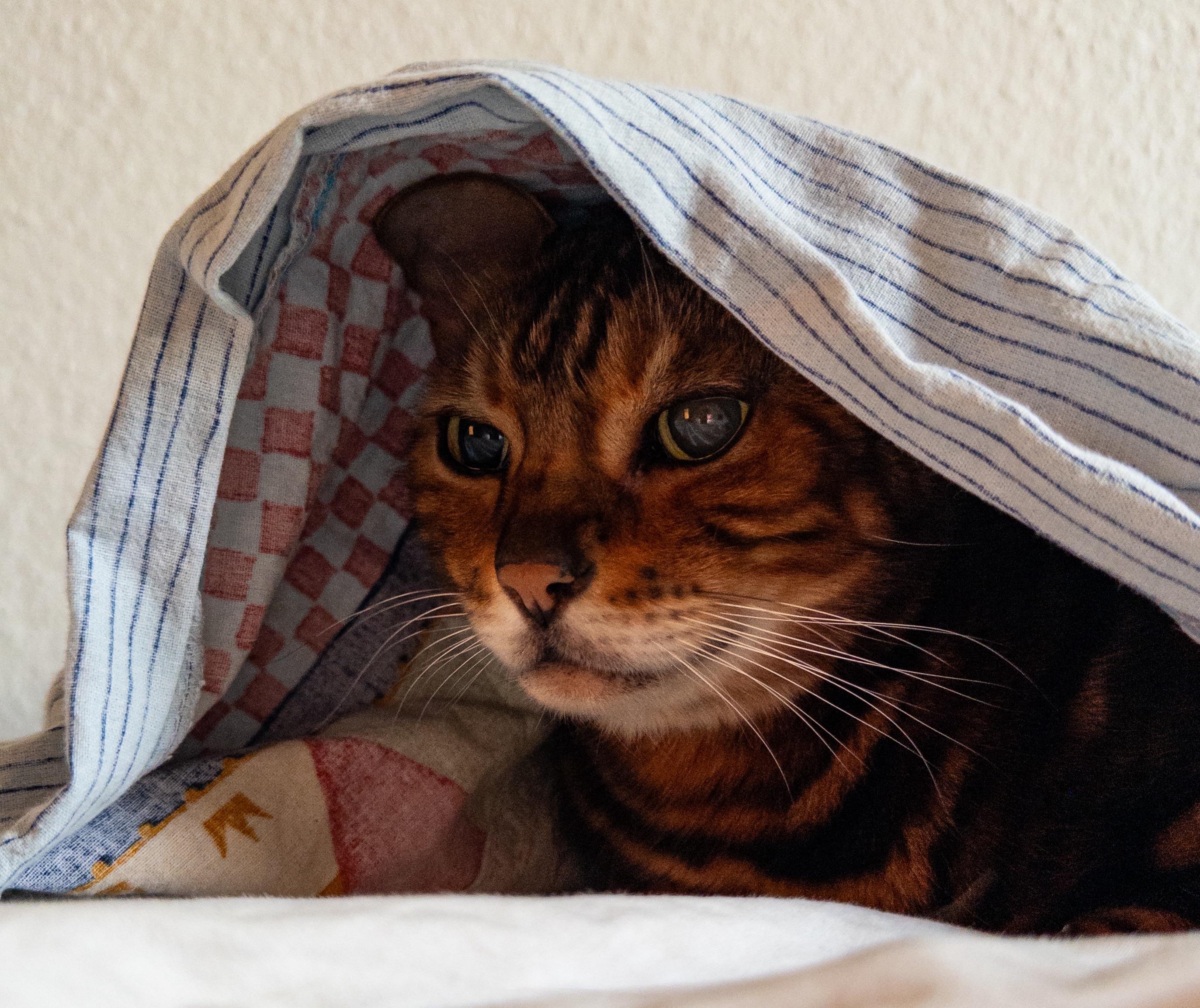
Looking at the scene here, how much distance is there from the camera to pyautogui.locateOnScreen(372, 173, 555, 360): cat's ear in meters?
0.80

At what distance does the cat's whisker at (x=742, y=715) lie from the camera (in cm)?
72

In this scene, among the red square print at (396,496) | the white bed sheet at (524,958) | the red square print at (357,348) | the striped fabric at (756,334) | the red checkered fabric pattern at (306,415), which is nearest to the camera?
the white bed sheet at (524,958)

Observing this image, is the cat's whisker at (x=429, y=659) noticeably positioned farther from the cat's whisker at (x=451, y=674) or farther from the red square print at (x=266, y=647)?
the red square print at (x=266, y=647)

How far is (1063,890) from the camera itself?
26.7 inches

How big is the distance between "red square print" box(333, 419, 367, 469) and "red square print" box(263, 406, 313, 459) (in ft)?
0.39

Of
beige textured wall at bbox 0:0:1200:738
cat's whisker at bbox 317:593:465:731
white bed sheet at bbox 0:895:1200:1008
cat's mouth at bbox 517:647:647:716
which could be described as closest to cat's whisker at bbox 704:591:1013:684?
cat's mouth at bbox 517:647:647:716

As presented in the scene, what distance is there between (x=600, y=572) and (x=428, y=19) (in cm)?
78

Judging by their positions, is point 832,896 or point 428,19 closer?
point 832,896

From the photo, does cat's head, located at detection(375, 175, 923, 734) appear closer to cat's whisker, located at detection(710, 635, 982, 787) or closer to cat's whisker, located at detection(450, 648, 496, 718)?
cat's whisker, located at detection(710, 635, 982, 787)

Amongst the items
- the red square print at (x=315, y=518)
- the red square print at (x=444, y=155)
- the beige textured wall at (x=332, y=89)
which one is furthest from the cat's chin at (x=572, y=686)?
the beige textured wall at (x=332, y=89)

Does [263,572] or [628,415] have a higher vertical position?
[628,415]

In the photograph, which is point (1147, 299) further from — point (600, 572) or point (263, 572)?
point (263, 572)

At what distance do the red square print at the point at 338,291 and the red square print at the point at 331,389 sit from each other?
0.05 metres

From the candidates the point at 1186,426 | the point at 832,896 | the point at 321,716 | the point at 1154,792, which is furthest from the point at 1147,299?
the point at 321,716
